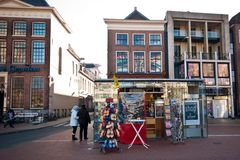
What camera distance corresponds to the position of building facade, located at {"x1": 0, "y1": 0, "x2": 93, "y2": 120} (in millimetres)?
31344

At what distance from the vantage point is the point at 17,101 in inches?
1228

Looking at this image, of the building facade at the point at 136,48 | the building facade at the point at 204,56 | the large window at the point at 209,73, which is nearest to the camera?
the building facade at the point at 136,48

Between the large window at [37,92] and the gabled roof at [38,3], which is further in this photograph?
the gabled roof at [38,3]

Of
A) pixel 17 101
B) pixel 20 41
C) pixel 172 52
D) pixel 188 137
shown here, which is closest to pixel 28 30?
pixel 20 41

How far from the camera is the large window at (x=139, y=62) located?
3478 centimetres

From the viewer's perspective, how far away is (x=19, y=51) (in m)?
32.2

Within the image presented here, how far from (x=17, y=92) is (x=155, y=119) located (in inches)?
818

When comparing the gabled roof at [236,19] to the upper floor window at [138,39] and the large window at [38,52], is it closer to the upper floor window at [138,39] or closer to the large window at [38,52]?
the upper floor window at [138,39]

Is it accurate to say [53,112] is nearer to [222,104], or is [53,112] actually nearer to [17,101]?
[17,101]

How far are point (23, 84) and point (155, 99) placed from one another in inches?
→ 795

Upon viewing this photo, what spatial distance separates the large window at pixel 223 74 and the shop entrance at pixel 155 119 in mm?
22592

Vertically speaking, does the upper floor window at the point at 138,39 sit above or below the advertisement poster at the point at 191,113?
above

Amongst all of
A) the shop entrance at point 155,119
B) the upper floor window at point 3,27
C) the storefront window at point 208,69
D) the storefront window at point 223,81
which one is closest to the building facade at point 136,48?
the storefront window at point 208,69

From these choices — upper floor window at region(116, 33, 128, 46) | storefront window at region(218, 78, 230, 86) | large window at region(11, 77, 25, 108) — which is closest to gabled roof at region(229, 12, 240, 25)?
storefront window at region(218, 78, 230, 86)
